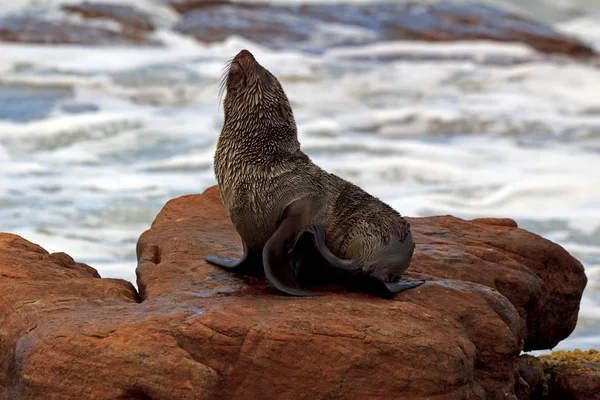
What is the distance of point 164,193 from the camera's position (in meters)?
13.4

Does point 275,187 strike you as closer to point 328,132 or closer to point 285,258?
point 285,258

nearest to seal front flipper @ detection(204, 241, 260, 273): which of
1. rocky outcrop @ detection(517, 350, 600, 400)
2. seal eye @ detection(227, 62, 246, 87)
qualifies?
seal eye @ detection(227, 62, 246, 87)

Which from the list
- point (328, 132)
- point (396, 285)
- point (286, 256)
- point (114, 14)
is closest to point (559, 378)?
point (396, 285)

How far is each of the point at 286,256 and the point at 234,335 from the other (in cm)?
71

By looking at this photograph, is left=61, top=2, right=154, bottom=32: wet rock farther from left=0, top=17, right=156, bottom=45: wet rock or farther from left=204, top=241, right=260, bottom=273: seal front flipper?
left=204, top=241, right=260, bottom=273: seal front flipper

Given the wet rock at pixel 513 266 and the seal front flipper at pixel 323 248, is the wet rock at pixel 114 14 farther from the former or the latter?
the seal front flipper at pixel 323 248

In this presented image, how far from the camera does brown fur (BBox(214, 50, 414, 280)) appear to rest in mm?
5617

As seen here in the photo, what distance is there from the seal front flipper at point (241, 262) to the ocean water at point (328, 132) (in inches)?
156

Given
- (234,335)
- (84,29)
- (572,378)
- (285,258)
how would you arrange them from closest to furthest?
(234,335) → (285,258) → (572,378) → (84,29)

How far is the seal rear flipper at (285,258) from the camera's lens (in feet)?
17.7

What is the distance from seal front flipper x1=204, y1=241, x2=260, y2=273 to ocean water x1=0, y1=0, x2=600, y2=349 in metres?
3.96

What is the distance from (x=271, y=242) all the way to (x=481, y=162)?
35.8ft

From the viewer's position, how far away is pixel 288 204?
18.2 feet

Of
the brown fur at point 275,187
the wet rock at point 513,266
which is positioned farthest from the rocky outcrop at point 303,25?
the brown fur at point 275,187
